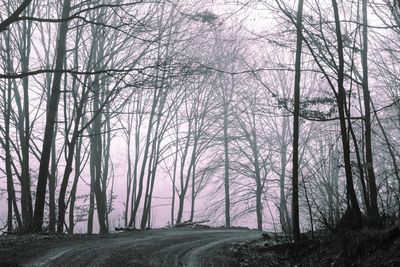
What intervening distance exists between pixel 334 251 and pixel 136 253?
3776 mm

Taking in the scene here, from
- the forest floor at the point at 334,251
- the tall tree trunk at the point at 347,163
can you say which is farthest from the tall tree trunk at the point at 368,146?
the forest floor at the point at 334,251

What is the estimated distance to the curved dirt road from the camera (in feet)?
26.9

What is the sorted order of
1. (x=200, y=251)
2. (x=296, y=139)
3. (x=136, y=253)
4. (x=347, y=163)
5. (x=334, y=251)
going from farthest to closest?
(x=296, y=139), (x=347, y=163), (x=200, y=251), (x=136, y=253), (x=334, y=251)

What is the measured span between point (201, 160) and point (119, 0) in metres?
19.5

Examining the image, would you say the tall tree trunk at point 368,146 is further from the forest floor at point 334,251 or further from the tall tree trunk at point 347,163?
the forest floor at point 334,251

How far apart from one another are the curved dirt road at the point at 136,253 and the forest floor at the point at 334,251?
2.29 ft

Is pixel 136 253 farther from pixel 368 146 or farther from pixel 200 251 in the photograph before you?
pixel 368 146

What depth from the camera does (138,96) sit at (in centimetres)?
2808

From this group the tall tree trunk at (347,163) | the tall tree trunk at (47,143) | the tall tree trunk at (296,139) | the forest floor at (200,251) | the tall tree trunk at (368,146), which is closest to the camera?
the forest floor at (200,251)

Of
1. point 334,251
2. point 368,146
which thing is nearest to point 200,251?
point 334,251

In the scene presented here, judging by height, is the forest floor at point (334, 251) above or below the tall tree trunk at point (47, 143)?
below

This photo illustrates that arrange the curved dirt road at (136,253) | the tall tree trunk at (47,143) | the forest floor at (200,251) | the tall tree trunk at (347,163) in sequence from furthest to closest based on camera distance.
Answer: the tall tree trunk at (47,143), the tall tree trunk at (347,163), the curved dirt road at (136,253), the forest floor at (200,251)

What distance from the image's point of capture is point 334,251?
849cm

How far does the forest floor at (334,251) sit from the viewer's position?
7004mm
